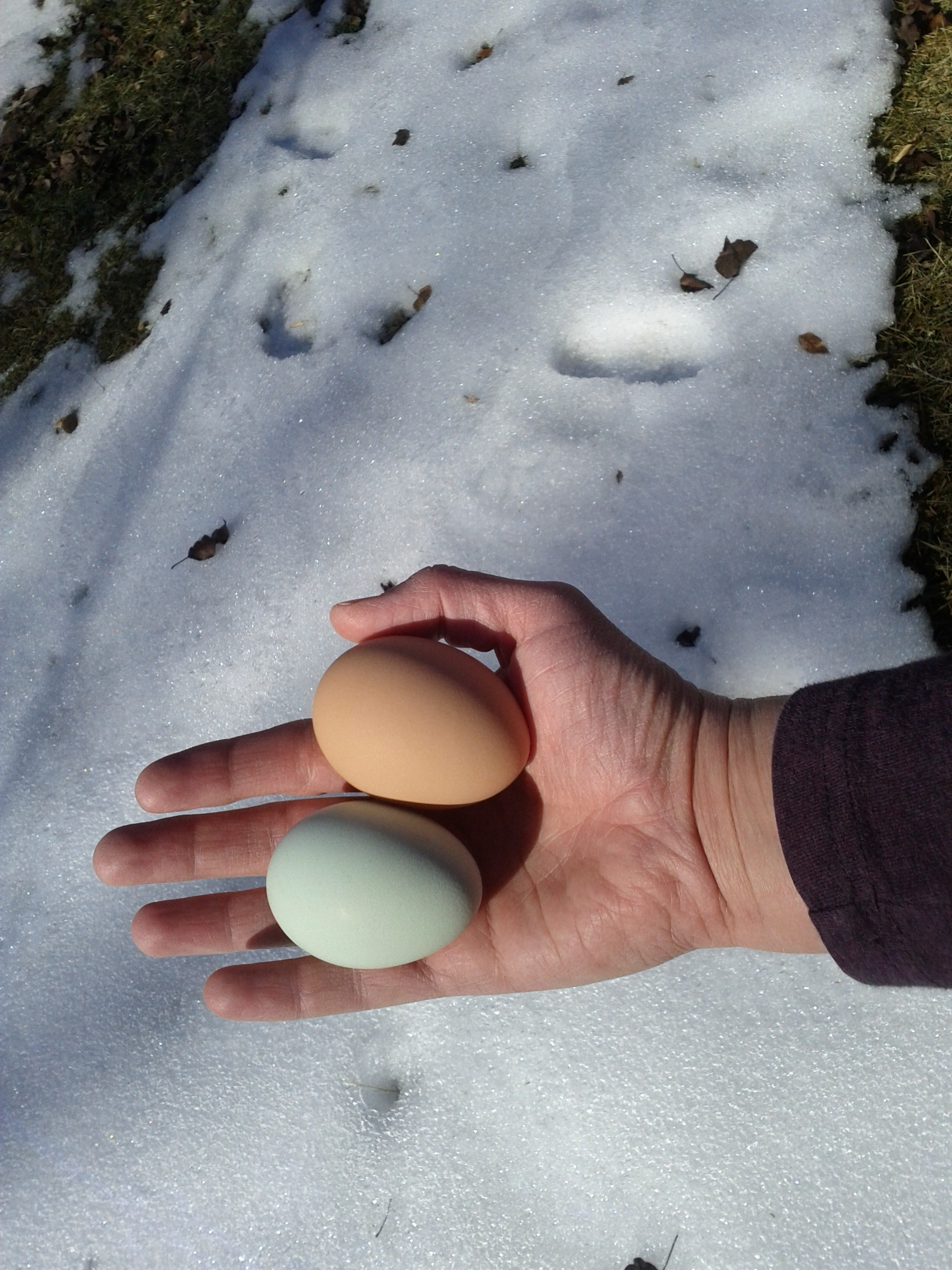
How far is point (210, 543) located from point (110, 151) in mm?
1164

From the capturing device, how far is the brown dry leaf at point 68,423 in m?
2.03

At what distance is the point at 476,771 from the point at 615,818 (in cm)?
25

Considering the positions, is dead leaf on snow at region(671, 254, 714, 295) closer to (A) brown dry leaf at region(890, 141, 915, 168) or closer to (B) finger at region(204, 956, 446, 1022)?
(A) brown dry leaf at region(890, 141, 915, 168)

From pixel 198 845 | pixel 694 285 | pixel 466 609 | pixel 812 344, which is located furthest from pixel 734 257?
pixel 198 845

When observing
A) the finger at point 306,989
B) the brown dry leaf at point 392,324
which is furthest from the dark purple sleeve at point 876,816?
the brown dry leaf at point 392,324

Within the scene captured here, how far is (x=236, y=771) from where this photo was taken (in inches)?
58.4

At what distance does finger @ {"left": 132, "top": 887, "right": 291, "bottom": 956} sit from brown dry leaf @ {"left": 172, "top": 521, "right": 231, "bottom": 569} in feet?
2.16

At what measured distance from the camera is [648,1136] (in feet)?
4.56

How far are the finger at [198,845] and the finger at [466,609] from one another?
30cm

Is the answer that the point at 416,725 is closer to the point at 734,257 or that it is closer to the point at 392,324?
the point at 392,324

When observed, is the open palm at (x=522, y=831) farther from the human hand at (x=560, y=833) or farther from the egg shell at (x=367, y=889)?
the egg shell at (x=367, y=889)

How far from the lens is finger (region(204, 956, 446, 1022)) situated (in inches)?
54.2

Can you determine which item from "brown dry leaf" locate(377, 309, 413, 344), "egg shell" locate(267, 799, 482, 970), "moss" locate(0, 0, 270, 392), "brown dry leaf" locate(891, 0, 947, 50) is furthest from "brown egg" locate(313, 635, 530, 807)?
"brown dry leaf" locate(891, 0, 947, 50)

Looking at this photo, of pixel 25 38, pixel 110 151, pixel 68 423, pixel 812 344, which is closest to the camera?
pixel 812 344
